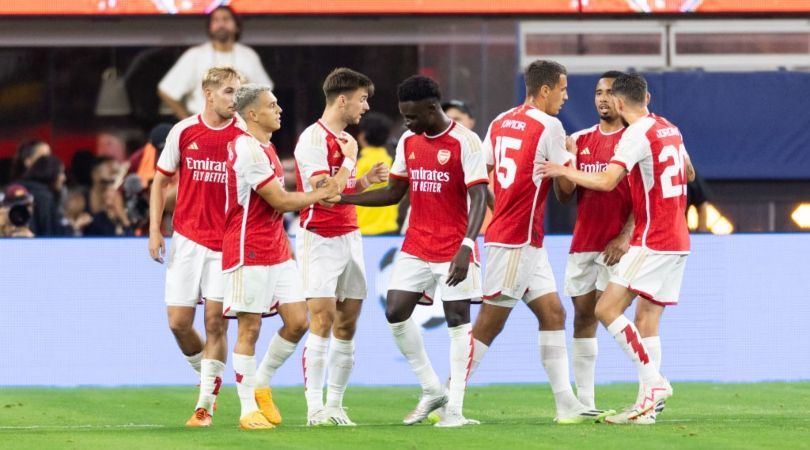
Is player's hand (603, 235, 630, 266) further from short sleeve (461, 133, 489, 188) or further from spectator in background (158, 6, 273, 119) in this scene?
spectator in background (158, 6, 273, 119)

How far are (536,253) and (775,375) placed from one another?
419cm

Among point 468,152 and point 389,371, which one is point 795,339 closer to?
point 389,371

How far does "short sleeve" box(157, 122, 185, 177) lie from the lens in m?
10.8

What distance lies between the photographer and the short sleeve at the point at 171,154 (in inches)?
424

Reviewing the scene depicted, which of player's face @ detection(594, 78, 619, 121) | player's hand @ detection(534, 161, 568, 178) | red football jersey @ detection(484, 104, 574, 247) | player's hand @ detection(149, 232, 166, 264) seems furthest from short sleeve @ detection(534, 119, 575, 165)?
player's hand @ detection(149, 232, 166, 264)

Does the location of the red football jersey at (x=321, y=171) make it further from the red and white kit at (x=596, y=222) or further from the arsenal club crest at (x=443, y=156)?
the red and white kit at (x=596, y=222)

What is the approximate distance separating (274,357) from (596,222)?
222cm

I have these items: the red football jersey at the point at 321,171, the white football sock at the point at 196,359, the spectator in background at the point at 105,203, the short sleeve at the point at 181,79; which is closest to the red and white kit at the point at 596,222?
the red football jersey at the point at 321,171

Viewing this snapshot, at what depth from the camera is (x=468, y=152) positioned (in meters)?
9.80

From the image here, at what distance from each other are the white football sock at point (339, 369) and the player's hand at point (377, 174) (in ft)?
3.66

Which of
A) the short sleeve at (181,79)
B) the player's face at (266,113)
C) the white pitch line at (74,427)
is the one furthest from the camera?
the short sleeve at (181,79)

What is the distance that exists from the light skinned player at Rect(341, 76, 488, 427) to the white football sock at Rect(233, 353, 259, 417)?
891 millimetres

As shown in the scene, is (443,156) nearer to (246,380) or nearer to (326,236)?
(326,236)

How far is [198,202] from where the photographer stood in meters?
10.8
